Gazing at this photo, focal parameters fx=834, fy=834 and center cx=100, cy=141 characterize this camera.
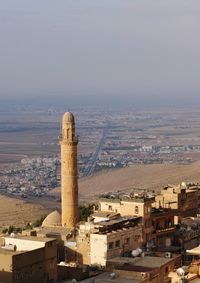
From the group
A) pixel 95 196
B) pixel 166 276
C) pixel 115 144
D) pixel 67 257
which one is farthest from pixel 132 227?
pixel 115 144

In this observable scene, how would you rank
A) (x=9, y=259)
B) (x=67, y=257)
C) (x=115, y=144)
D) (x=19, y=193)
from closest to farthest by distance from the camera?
(x=9, y=259)
(x=67, y=257)
(x=19, y=193)
(x=115, y=144)

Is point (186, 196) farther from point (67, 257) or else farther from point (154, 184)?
point (154, 184)

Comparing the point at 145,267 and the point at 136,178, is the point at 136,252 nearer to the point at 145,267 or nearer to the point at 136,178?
the point at 145,267

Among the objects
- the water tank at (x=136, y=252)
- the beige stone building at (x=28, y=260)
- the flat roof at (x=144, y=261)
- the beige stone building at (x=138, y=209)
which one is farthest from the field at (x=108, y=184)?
the flat roof at (x=144, y=261)

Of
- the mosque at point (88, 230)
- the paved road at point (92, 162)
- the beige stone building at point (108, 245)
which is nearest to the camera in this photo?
the beige stone building at point (108, 245)

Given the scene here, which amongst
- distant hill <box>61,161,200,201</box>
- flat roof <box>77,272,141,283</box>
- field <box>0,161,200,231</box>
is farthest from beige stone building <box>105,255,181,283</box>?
distant hill <box>61,161,200,201</box>

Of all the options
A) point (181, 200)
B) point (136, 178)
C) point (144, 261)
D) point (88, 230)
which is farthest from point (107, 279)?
point (136, 178)

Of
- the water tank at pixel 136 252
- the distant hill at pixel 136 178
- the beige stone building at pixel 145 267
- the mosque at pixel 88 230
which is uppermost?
the distant hill at pixel 136 178

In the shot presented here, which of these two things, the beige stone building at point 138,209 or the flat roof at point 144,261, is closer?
the flat roof at point 144,261

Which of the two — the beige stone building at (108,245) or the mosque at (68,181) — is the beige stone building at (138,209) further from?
the mosque at (68,181)

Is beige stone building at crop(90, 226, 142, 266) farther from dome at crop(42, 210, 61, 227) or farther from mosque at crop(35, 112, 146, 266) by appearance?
dome at crop(42, 210, 61, 227)

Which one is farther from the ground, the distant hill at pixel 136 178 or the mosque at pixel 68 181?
the distant hill at pixel 136 178
